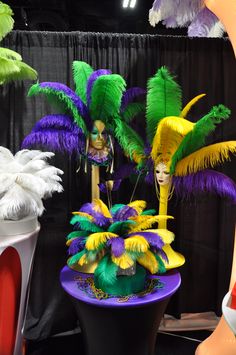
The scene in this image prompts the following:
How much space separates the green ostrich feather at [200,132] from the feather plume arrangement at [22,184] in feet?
2.10

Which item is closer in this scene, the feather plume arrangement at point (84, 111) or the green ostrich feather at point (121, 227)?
the green ostrich feather at point (121, 227)

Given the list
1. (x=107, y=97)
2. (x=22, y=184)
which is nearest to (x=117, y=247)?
(x=22, y=184)

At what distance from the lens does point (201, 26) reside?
209 centimetres

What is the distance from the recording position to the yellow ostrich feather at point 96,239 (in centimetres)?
154

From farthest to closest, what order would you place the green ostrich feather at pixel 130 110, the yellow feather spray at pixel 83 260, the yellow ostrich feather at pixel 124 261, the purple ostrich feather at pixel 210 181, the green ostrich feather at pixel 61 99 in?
the green ostrich feather at pixel 130 110 < the purple ostrich feather at pixel 210 181 < the green ostrich feather at pixel 61 99 < the yellow feather spray at pixel 83 260 < the yellow ostrich feather at pixel 124 261

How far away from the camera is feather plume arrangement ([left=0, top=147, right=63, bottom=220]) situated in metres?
1.59

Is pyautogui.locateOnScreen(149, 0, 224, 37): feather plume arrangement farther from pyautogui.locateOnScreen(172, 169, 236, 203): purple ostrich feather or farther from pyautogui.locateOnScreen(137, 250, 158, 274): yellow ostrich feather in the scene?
pyautogui.locateOnScreen(137, 250, 158, 274): yellow ostrich feather

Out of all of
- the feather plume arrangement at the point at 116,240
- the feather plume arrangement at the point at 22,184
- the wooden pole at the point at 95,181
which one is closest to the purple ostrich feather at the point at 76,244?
the feather plume arrangement at the point at 116,240

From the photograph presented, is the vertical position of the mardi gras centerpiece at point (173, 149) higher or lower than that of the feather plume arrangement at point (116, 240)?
higher

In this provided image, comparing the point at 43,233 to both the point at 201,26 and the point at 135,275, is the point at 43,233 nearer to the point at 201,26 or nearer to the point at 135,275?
the point at 135,275

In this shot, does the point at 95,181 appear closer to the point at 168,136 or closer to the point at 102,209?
the point at 102,209

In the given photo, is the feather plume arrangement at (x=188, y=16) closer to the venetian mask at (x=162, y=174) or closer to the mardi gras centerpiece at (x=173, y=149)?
the mardi gras centerpiece at (x=173, y=149)

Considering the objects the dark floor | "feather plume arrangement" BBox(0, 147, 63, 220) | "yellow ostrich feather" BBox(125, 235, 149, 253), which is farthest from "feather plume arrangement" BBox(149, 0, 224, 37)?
the dark floor

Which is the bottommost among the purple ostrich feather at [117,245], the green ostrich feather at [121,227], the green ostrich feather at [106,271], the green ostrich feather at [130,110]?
the green ostrich feather at [106,271]
